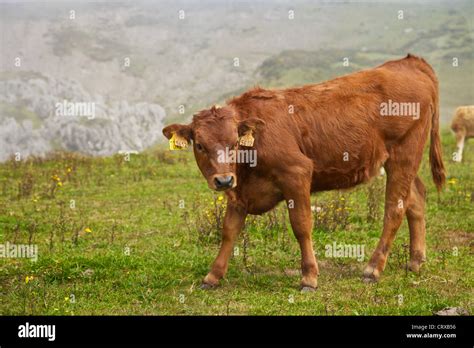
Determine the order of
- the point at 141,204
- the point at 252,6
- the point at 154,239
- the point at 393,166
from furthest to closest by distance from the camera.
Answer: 1. the point at 252,6
2. the point at 141,204
3. the point at 154,239
4. the point at 393,166

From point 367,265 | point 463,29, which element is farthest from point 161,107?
point 367,265

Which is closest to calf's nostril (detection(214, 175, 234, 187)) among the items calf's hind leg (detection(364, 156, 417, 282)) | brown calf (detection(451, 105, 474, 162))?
calf's hind leg (detection(364, 156, 417, 282))

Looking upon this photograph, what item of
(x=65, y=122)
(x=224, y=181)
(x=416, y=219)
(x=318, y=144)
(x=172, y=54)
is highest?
(x=172, y=54)

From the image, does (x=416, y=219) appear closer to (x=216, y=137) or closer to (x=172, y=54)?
(x=216, y=137)

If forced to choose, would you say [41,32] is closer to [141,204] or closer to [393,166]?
[141,204]

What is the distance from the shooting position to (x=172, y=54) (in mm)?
57250

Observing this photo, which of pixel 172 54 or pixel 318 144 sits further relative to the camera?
pixel 172 54

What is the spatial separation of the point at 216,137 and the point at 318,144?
163 cm

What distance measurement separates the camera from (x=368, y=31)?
62.9 m

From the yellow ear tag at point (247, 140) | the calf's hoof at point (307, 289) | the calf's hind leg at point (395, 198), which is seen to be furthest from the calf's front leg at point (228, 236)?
the calf's hind leg at point (395, 198)

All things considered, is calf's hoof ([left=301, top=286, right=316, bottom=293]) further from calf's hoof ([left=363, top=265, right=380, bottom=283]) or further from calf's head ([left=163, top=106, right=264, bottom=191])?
calf's head ([left=163, top=106, right=264, bottom=191])

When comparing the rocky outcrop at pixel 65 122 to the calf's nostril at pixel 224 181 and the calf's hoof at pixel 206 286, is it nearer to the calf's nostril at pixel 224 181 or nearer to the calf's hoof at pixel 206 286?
the calf's hoof at pixel 206 286

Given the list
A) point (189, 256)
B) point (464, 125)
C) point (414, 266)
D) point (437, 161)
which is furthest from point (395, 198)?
point (464, 125)

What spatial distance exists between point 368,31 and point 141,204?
Answer: 165 ft
